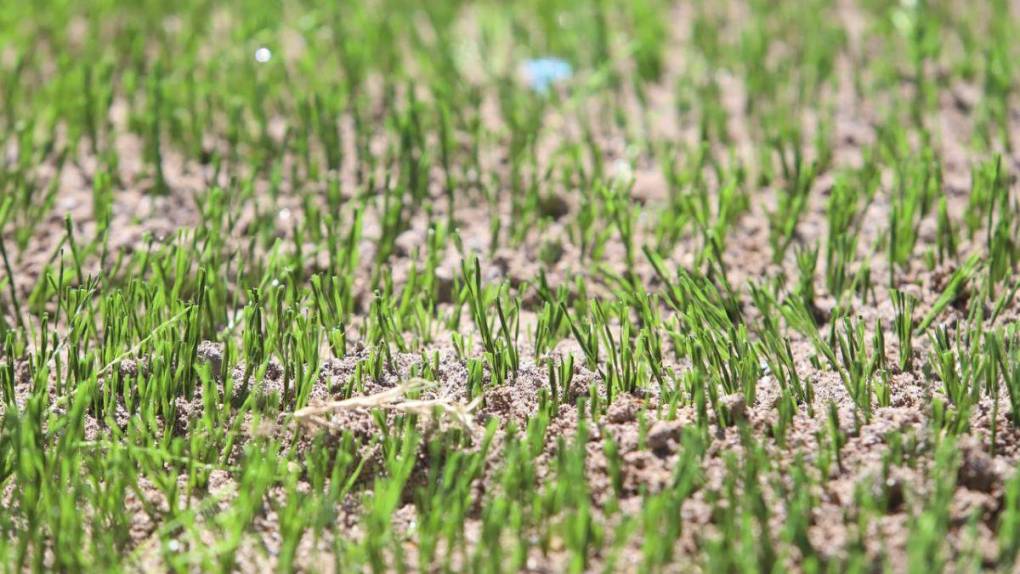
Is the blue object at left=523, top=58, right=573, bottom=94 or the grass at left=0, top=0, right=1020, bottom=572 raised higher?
the blue object at left=523, top=58, right=573, bottom=94

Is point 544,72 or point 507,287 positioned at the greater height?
point 544,72

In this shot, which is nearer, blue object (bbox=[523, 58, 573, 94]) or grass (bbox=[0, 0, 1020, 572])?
grass (bbox=[0, 0, 1020, 572])

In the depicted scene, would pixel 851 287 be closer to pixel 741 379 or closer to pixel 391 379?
pixel 741 379

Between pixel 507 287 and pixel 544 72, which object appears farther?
pixel 544 72
